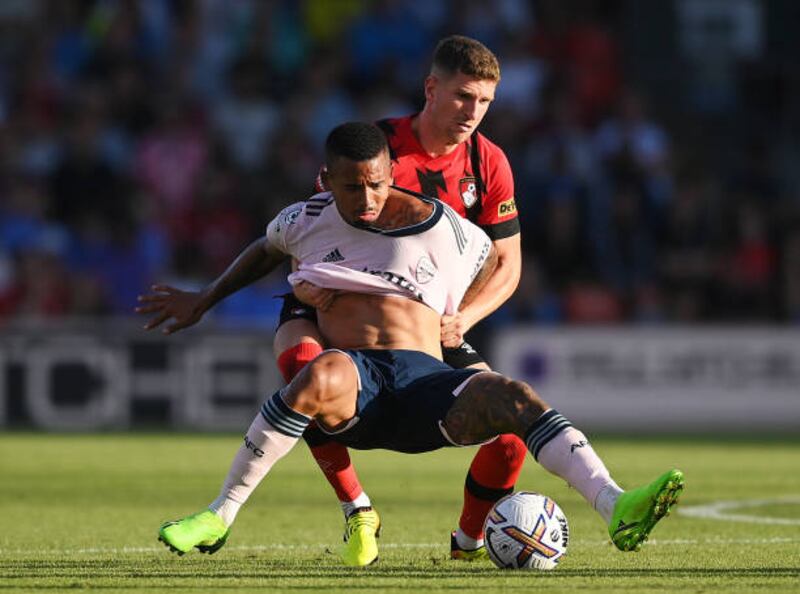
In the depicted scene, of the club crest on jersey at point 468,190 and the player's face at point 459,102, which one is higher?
the player's face at point 459,102

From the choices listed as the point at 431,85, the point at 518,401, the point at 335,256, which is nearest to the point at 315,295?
the point at 335,256

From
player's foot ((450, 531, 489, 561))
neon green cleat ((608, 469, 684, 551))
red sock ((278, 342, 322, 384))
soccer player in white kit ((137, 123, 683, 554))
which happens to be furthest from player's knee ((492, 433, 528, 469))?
neon green cleat ((608, 469, 684, 551))

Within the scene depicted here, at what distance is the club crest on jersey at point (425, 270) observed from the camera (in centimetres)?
668

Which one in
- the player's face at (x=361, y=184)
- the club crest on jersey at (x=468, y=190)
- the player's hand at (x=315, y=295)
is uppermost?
the player's face at (x=361, y=184)

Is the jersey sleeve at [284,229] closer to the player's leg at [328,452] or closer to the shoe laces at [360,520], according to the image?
the player's leg at [328,452]

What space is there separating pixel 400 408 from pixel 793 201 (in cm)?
1308

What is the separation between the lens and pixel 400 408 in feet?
21.1

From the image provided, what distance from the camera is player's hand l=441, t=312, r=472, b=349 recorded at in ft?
22.4

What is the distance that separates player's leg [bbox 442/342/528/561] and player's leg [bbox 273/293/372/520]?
0.42 meters

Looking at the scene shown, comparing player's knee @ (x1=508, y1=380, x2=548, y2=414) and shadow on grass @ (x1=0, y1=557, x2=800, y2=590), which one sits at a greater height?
player's knee @ (x1=508, y1=380, x2=548, y2=414)

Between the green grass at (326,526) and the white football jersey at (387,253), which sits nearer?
the green grass at (326,526)

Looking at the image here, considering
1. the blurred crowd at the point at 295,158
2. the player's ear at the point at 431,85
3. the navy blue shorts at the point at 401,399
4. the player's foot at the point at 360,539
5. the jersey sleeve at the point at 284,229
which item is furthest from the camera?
the blurred crowd at the point at 295,158

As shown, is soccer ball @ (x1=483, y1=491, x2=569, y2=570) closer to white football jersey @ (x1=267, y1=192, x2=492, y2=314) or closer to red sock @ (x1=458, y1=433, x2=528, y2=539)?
red sock @ (x1=458, y1=433, x2=528, y2=539)

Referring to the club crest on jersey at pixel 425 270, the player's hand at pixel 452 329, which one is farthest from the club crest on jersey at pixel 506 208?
the club crest on jersey at pixel 425 270
